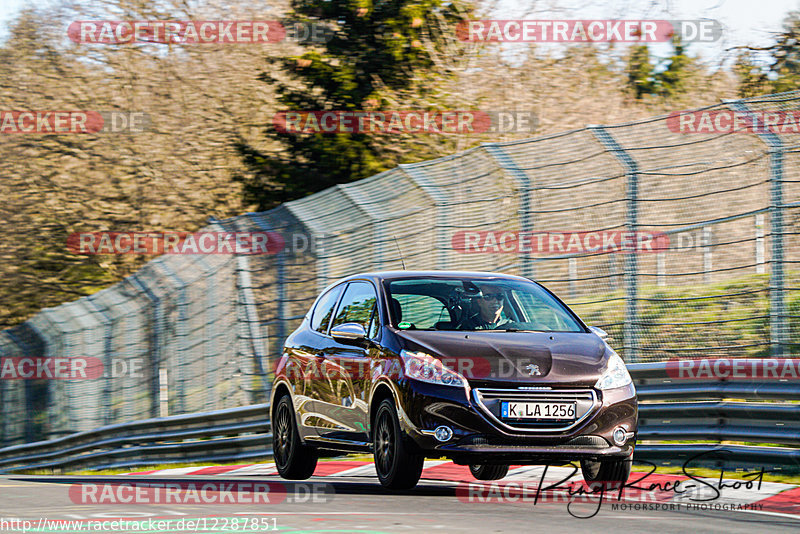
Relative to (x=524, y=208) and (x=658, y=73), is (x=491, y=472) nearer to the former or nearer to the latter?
(x=524, y=208)

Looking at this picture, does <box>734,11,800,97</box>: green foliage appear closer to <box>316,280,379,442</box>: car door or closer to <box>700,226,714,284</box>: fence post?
<box>700,226,714,284</box>: fence post

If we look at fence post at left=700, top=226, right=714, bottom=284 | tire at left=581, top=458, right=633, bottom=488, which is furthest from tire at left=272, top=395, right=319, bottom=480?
fence post at left=700, top=226, right=714, bottom=284

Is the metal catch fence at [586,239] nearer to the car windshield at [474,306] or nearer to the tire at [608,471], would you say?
the car windshield at [474,306]

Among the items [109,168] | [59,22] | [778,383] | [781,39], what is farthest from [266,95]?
[778,383]

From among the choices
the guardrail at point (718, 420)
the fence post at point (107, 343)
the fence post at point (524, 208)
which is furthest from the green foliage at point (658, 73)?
the guardrail at point (718, 420)

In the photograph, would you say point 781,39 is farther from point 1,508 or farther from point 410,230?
point 1,508

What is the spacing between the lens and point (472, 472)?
11.0m

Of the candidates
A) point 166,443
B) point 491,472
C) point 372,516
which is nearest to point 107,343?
point 166,443

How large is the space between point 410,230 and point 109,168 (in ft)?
62.6

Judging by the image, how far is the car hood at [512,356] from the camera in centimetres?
890

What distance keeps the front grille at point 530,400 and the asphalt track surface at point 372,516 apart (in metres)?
0.53

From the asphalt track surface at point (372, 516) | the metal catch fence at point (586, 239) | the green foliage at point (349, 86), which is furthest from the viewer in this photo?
the green foliage at point (349, 86)

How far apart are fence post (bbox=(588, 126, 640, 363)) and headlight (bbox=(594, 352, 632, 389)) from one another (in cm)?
258

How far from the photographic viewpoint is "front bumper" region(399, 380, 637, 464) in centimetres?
882
